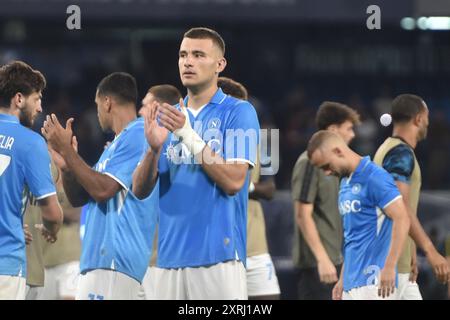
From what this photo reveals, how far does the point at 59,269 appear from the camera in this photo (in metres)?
8.72

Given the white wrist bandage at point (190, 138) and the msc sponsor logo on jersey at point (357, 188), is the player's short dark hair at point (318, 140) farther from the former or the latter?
the white wrist bandage at point (190, 138)

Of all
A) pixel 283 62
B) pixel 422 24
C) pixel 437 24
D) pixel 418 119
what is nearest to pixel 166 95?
pixel 418 119

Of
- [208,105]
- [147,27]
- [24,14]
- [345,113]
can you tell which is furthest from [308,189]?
[147,27]

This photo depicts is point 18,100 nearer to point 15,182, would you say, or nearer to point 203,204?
point 15,182

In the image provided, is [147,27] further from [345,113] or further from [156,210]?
[156,210]

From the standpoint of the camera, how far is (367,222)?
6902mm

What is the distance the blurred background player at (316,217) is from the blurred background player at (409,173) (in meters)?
0.62

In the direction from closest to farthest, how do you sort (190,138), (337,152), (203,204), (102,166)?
(190,138)
(203,204)
(102,166)
(337,152)

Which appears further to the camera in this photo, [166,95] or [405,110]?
[405,110]

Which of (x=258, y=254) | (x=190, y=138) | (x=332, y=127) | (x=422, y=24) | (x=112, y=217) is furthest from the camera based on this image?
(x=422, y=24)

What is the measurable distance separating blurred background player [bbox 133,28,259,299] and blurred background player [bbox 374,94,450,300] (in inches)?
Answer: 56.9

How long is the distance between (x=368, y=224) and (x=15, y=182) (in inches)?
81.7

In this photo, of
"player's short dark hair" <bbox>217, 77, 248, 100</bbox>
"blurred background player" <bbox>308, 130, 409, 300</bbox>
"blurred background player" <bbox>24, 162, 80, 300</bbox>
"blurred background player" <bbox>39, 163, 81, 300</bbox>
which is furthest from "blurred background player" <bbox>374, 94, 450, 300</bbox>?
"blurred background player" <bbox>39, 163, 81, 300</bbox>
